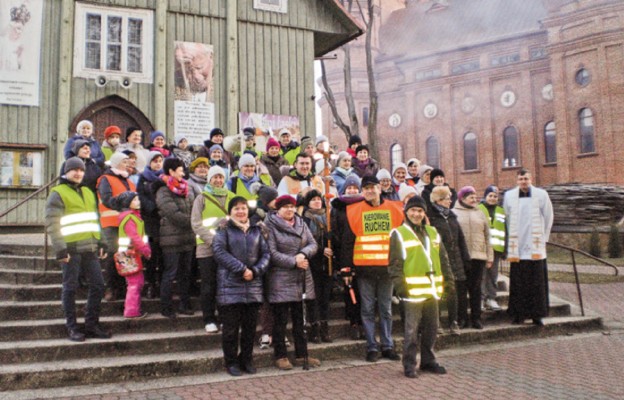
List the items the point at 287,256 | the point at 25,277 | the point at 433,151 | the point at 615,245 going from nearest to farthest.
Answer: the point at 287,256 < the point at 25,277 < the point at 615,245 < the point at 433,151

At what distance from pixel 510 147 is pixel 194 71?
101 ft

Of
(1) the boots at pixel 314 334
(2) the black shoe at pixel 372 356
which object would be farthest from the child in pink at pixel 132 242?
(2) the black shoe at pixel 372 356

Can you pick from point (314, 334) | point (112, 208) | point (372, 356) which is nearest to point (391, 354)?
point (372, 356)

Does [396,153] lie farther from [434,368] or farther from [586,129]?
[434,368]

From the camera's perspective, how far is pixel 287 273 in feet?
20.1

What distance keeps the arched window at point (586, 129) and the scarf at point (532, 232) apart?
1099 inches

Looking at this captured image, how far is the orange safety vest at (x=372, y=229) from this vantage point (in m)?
6.67

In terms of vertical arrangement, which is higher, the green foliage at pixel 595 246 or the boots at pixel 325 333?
the green foliage at pixel 595 246

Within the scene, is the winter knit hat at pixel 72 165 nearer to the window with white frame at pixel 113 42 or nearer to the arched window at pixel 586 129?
the window with white frame at pixel 113 42

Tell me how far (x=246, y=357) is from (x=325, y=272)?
1528 mm

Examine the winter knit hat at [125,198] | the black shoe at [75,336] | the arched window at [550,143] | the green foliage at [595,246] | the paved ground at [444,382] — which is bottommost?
the paved ground at [444,382]

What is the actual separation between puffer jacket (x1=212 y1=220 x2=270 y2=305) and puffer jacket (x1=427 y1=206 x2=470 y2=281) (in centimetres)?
275

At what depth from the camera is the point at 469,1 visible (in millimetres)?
45688

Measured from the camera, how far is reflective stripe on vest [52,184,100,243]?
612 centimetres
